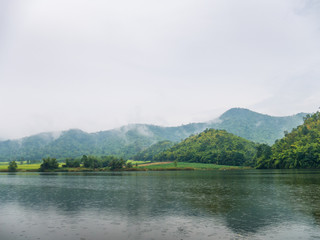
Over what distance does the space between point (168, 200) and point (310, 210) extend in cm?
2442

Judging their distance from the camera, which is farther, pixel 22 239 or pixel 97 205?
pixel 97 205

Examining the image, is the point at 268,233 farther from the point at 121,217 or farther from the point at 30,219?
the point at 30,219

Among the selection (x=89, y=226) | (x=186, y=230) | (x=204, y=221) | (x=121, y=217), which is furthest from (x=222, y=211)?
(x=89, y=226)

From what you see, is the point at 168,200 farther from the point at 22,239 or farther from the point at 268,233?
the point at 22,239

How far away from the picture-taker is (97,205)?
158ft

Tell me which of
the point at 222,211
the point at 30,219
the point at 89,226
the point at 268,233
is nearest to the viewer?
the point at 268,233

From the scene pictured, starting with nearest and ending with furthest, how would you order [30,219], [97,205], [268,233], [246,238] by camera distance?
[246,238], [268,233], [30,219], [97,205]

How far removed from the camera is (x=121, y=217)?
123ft

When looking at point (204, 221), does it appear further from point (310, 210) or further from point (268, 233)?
point (310, 210)

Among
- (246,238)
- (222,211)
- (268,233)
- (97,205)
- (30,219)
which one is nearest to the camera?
(246,238)

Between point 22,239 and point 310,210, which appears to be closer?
point 22,239

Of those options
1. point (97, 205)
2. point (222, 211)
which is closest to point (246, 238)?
point (222, 211)

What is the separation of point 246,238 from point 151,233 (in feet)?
32.1

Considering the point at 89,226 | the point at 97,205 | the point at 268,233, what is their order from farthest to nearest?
1. the point at 97,205
2. the point at 89,226
3. the point at 268,233
